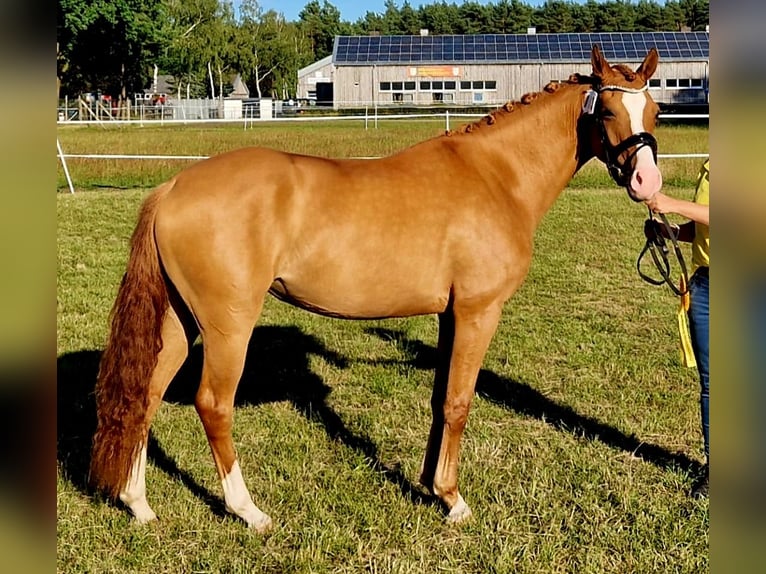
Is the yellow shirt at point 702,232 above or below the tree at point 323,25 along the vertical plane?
below

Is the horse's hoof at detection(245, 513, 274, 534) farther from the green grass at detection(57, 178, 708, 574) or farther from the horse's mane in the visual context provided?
the horse's mane

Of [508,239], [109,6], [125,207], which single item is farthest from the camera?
[109,6]

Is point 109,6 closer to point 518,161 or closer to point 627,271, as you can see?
point 627,271

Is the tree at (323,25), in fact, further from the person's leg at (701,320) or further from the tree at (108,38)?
the person's leg at (701,320)

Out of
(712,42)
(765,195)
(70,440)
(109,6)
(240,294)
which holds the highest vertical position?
(109,6)

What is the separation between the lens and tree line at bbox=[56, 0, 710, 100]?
141 ft

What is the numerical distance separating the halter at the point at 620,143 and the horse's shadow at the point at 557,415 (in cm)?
183

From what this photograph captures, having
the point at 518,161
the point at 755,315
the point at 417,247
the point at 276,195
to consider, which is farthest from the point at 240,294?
the point at 755,315

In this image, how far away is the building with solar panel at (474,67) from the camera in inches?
1919

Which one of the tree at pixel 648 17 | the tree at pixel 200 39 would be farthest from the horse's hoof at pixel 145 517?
the tree at pixel 648 17

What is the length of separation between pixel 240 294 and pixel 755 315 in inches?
103

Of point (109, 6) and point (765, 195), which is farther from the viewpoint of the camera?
point (109, 6)

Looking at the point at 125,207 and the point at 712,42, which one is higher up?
the point at 712,42

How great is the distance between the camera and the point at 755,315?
79cm
